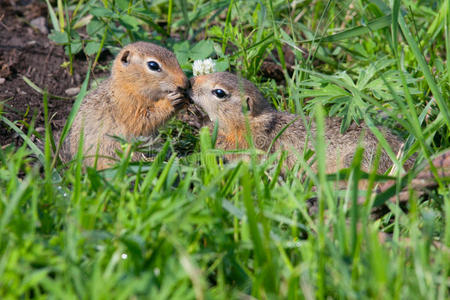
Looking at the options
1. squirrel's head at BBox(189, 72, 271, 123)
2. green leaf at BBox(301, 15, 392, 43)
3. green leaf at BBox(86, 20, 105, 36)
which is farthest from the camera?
green leaf at BBox(86, 20, 105, 36)

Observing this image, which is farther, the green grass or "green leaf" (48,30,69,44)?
"green leaf" (48,30,69,44)

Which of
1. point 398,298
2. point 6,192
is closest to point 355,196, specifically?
point 398,298

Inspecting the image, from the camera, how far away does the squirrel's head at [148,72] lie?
495 centimetres

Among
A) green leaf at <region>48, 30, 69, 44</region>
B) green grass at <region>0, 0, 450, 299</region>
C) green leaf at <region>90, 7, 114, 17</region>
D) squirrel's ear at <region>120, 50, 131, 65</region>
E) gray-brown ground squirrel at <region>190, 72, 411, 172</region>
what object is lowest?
green grass at <region>0, 0, 450, 299</region>

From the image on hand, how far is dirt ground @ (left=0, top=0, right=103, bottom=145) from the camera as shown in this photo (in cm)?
540

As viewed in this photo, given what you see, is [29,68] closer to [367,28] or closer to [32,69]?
[32,69]

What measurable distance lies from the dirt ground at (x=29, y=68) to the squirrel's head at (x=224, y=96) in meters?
1.27

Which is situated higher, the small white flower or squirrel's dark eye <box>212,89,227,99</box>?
the small white flower

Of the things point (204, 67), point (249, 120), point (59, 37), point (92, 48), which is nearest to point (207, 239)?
point (249, 120)

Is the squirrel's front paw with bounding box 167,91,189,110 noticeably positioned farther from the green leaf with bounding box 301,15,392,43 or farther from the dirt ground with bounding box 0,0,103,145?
the green leaf with bounding box 301,15,392,43

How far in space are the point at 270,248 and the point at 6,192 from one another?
4.31ft

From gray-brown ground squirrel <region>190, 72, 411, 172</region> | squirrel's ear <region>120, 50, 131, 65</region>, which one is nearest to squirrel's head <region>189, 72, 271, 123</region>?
gray-brown ground squirrel <region>190, 72, 411, 172</region>

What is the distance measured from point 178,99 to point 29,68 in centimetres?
178

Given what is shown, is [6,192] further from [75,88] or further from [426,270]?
[75,88]
